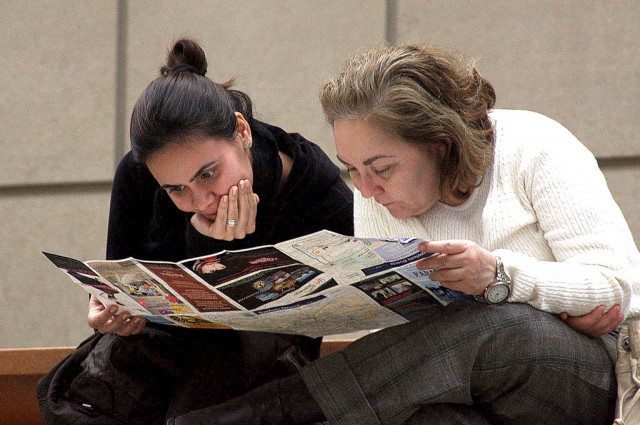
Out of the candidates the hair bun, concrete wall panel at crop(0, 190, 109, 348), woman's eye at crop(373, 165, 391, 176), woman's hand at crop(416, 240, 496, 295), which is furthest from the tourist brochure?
concrete wall panel at crop(0, 190, 109, 348)

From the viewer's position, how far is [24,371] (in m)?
2.02

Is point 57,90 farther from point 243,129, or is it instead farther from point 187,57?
point 243,129

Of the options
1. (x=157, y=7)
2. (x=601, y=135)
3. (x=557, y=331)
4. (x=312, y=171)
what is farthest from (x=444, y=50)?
(x=157, y=7)

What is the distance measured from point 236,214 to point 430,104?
449mm

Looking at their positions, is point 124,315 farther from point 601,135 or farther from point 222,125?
point 601,135

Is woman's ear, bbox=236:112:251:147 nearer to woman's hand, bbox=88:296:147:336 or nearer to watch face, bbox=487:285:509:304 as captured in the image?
woman's hand, bbox=88:296:147:336

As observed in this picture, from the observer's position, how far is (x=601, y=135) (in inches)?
108

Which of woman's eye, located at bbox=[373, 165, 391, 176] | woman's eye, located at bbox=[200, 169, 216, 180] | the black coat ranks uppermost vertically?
woman's eye, located at bbox=[373, 165, 391, 176]

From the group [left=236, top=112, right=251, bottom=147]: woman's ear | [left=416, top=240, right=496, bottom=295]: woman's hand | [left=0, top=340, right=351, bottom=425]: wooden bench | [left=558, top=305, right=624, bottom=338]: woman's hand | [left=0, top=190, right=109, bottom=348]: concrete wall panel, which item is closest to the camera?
[left=416, top=240, right=496, bottom=295]: woman's hand

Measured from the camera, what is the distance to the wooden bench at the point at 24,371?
79.2 inches

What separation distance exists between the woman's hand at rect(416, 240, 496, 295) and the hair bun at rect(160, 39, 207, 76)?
82 centimetres

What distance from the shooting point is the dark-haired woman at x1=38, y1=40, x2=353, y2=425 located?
5.65 ft

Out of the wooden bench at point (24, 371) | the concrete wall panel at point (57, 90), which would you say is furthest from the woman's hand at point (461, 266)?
the concrete wall panel at point (57, 90)

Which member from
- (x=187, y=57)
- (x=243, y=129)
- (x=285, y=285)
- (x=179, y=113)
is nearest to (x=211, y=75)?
(x=187, y=57)
